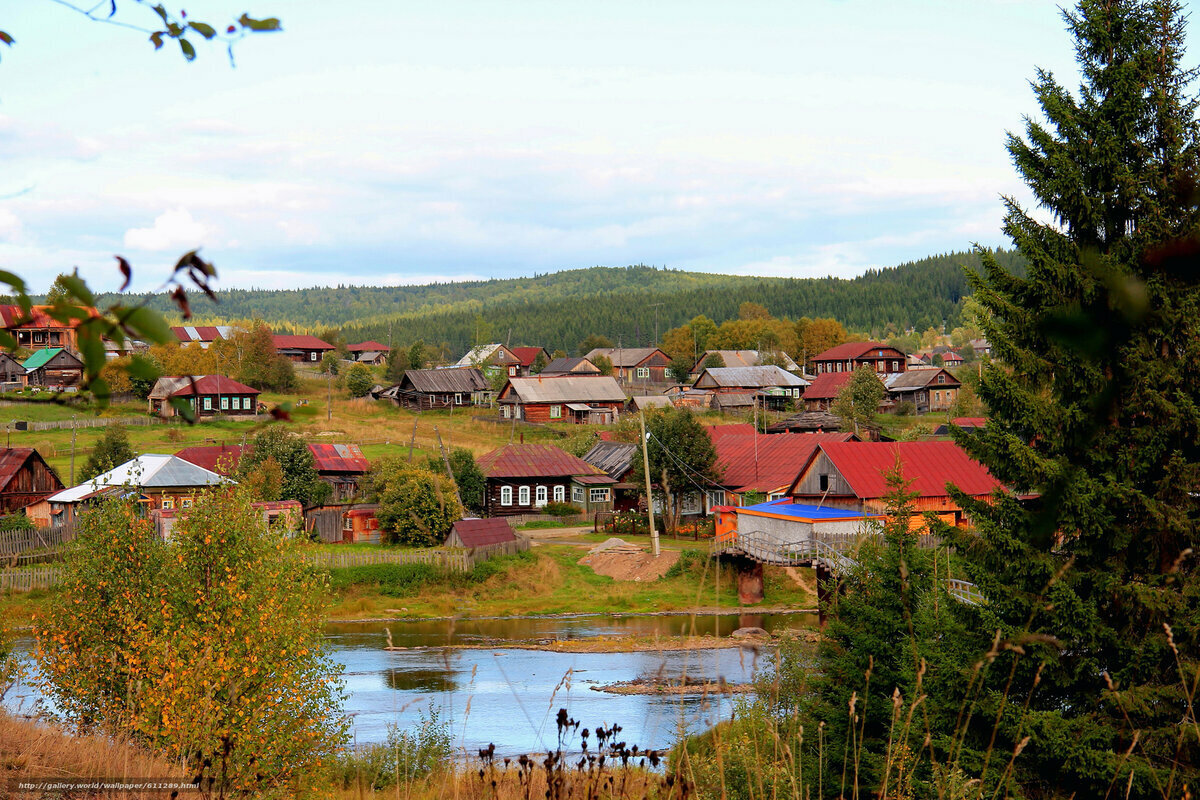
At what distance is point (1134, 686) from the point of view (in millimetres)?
12070

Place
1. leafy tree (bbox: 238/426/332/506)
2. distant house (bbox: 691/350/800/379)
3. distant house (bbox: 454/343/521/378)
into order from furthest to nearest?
distant house (bbox: 454/343/521/378)
distant house (bbox: 691/350/800/379)
leafy tree (bbox: 238/426/332/506)

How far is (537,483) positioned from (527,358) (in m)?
74.0

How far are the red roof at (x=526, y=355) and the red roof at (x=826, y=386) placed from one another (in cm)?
4136

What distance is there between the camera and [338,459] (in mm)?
53125

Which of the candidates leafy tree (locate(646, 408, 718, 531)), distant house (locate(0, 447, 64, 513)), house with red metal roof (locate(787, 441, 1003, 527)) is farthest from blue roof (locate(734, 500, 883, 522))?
distant house (locate(0, 447, 64, 513))

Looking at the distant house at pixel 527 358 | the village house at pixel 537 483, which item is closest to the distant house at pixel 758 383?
the distant house at pixel 527 358

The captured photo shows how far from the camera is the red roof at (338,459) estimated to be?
51.8 metres

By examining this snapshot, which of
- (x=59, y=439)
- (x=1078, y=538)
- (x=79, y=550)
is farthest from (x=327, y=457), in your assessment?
(x=1078, y=538)

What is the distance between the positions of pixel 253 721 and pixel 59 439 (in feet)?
184

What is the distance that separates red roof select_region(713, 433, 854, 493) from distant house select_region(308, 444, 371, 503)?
19.1m

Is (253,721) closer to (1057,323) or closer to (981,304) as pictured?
(981,304)

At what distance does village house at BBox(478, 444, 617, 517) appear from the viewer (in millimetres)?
53156

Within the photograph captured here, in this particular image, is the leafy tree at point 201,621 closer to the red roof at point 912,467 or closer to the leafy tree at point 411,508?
the leafy tree at point 411,508

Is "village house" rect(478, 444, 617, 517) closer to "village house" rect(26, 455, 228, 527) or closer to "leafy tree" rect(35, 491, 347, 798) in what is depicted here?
"village house" rect(26, 455, 228, 527)
